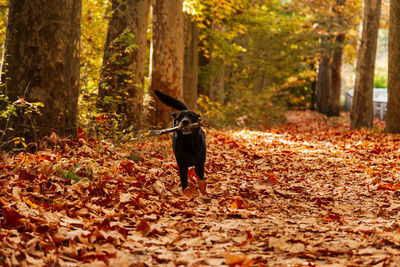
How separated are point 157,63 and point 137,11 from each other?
2226mm

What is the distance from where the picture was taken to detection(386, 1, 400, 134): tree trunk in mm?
13312

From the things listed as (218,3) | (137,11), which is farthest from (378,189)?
(218,3)

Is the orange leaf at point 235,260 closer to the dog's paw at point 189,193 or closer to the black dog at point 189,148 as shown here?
the dog's paw at point 189,193

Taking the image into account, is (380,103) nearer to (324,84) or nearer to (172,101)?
(324,84)

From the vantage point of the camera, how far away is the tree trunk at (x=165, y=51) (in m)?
11.9

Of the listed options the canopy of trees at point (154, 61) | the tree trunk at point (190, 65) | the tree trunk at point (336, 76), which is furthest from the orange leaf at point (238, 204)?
the tree trunk at point (336, 76)

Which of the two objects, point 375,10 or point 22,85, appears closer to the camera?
point 22,85

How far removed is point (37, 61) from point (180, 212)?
327 centimetres

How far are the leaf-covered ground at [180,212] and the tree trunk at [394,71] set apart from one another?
5620 mm

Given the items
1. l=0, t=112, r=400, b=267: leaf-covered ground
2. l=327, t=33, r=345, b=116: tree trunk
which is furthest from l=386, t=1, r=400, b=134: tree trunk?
l=327, t=33, r=345, b=116: tree trunk

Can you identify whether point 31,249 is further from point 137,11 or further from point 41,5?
point 137,11

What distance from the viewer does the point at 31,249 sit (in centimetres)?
320

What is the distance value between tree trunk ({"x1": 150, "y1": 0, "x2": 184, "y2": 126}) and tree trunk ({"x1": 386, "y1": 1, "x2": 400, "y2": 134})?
657cm

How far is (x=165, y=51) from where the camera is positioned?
11.9 meters
